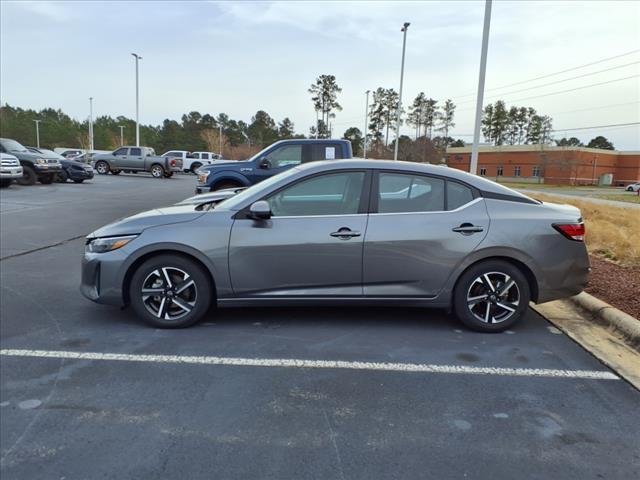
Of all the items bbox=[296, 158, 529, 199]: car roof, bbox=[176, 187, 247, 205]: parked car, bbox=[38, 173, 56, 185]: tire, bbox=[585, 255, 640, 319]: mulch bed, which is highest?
bbox=[296, 158, 529, 199]: car roof

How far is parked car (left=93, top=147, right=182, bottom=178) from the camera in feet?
108

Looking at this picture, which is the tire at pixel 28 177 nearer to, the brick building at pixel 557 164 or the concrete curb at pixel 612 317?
→ the concrete curb at pixel 612 317

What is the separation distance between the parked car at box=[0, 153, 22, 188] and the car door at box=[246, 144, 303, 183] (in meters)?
12.3

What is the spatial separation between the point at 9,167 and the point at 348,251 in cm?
1879

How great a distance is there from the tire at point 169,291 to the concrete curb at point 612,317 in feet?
12.8

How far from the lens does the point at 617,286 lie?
600cm

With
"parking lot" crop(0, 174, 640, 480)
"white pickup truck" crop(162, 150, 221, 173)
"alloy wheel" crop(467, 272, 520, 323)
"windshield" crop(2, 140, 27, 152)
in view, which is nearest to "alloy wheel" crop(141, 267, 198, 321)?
"parking lot" crop(0, 174, 640, 480)

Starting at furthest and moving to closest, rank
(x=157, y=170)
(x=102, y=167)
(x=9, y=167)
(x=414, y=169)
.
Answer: (x=102, y=167) < (x=157, y=170) < (x=9, y=167) < (x=414, y=169)

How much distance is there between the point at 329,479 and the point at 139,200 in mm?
16192

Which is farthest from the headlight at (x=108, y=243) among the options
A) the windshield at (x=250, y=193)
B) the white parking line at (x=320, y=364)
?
the white parking line at (x=320, y=364)

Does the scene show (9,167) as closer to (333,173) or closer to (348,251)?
(333,173)

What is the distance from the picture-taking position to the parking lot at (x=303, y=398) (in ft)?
8.84

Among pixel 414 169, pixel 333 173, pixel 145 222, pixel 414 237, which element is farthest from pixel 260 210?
pixel 414 169

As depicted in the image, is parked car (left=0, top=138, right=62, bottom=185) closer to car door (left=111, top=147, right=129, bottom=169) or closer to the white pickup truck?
car door (left=111, top=147, right=129, bottom=169)
